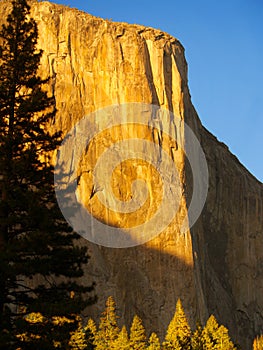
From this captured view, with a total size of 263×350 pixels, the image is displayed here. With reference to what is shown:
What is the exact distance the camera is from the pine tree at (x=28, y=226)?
17094 millimetres

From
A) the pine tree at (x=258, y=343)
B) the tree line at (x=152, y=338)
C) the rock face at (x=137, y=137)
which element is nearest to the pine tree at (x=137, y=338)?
the tree line at (x=152, y=338)

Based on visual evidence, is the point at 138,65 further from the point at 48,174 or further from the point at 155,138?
the point at 48,174

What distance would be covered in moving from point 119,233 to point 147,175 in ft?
21.2

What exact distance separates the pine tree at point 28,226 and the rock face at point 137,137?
4136cm

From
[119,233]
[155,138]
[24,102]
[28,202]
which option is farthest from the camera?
[155,138]

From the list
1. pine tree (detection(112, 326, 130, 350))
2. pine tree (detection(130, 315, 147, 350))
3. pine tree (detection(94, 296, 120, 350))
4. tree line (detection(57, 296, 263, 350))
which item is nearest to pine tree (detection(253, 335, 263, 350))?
tree line (detection(57, 296, 263, 350))

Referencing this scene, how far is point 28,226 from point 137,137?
160ft

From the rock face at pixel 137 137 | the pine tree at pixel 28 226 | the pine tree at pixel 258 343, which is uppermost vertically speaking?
the rock face at pixel 137 137

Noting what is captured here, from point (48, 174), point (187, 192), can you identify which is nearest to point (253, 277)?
point (187, 192)

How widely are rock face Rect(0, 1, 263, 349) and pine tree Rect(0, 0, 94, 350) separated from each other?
41358mm

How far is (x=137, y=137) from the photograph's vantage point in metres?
66.1

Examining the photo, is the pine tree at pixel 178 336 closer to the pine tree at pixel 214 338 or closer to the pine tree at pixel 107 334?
the pine tree at pixel 214 338

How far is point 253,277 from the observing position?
85938mm

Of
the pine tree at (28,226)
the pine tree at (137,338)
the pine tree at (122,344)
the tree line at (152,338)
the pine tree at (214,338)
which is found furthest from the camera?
the pine tree at (214,338)
